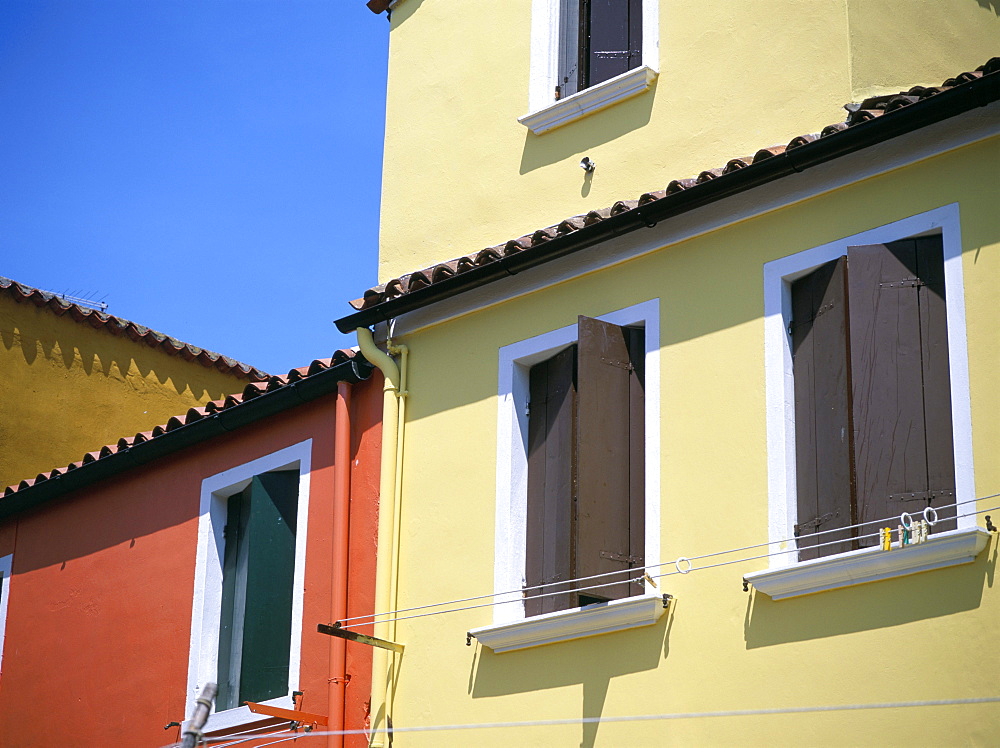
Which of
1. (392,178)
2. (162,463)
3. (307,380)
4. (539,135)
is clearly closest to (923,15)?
(539,135)

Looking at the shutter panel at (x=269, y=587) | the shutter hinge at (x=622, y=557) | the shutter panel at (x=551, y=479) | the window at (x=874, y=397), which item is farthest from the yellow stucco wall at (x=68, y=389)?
the window at (x=874, y=397)

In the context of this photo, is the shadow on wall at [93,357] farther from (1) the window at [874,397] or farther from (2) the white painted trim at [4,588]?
(1) the window at [874,397]

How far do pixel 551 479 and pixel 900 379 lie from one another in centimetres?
255

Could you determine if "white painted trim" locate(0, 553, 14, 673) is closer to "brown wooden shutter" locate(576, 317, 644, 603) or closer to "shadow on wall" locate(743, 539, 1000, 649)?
"brown wooden shutter" locate(576, 317, 644, 603)

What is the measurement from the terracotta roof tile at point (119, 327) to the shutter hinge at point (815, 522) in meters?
10.9

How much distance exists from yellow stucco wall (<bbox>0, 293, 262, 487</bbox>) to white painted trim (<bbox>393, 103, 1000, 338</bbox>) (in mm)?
7197

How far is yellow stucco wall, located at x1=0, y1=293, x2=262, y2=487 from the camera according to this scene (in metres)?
16.9

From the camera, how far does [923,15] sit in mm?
10094

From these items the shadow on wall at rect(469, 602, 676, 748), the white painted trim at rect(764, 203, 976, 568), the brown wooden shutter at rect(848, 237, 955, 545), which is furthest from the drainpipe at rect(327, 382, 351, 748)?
the brown wooden shutter at rect(848, 237, 955, 545)

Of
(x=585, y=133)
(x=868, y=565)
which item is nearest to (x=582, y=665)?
(x=868, y=565)

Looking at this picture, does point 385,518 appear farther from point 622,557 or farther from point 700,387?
point 700,387

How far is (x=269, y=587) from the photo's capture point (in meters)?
11.7

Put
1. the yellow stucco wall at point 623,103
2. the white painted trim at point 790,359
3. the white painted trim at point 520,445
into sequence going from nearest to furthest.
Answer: the white painted trim at point 790,359
the white painted trim at point 520,445
the yellow stucco wall at point 623,103

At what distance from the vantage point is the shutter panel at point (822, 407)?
862 centimetres
